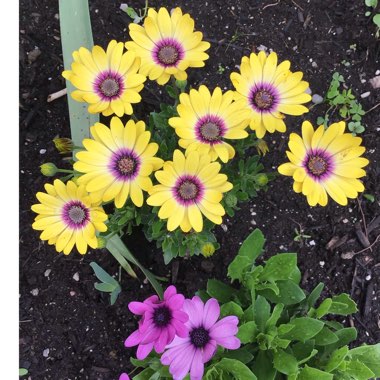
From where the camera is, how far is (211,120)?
1153 mm

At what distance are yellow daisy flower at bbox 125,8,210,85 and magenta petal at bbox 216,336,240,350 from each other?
0.56 m

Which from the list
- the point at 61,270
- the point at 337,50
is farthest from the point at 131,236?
the point at 337,50

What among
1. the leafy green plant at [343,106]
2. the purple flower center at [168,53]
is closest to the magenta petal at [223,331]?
the purple flower center at [168,53]

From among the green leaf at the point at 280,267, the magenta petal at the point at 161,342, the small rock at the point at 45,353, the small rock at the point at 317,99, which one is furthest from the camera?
the small rock at the point at 317,99

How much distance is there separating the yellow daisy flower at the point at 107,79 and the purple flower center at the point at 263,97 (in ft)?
0.78

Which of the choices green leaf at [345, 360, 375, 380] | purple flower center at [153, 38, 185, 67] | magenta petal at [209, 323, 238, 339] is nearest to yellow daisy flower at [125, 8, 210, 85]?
purple flower center at [153, 38, 185, 67]

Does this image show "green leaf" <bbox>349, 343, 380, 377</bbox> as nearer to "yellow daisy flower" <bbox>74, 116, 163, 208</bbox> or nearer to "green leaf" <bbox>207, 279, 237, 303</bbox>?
"green leaf" <bbox>207, 279, 237, 303</bbox>

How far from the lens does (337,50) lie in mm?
1761

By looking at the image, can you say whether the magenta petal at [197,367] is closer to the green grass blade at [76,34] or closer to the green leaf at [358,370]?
the green leaf at [358,370]

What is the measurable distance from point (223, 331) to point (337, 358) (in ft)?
0.89

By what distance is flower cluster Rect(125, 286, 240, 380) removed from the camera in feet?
3.63

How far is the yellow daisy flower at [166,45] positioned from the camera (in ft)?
3.95

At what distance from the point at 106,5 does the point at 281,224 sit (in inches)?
34.0

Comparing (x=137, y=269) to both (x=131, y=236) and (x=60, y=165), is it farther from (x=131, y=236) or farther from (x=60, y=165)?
(x=60, y=165)
